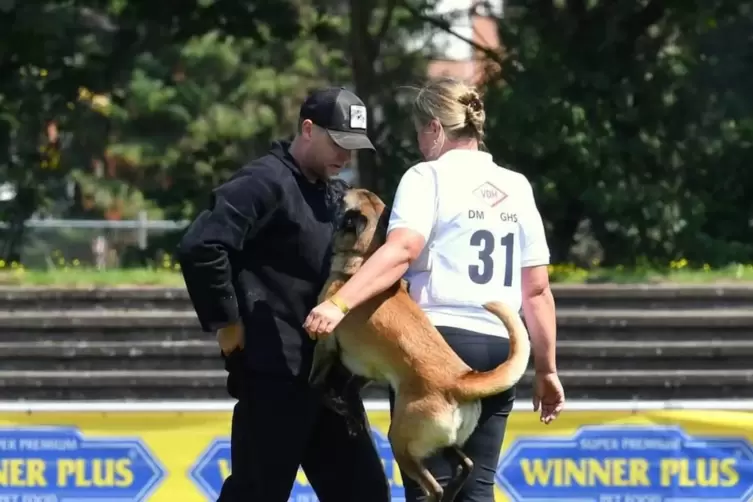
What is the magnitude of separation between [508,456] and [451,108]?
8.58 ft

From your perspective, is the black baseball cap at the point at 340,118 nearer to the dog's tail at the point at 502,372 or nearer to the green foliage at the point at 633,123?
the dog's tail at the point at 502,372

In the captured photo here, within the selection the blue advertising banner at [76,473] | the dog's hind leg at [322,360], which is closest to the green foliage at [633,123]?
the blue advertising banner at [76,473]

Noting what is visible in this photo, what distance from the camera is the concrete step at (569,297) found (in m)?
7.83

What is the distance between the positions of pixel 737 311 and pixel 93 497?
418 centimetres

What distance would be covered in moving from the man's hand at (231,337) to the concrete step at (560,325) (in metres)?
3.93

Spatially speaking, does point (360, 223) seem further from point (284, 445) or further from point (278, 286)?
point (284, 445)

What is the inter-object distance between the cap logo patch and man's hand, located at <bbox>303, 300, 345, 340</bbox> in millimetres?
713

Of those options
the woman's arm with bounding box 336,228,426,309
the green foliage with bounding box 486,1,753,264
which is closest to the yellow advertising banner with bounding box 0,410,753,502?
the woman's arm with bounding box 336,228,426,309

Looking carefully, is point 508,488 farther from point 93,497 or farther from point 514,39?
point 514,39

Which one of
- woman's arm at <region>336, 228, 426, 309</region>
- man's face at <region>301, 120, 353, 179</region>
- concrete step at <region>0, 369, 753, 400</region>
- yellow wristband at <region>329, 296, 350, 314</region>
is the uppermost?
man's face at <region>301, 120, 353, 179</region>

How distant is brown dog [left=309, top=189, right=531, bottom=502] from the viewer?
356 cm

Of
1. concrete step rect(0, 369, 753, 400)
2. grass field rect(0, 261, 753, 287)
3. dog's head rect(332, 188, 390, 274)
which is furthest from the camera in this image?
grass field rect(0, 261, 753, 287)

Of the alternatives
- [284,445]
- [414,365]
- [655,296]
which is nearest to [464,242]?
[414,365]

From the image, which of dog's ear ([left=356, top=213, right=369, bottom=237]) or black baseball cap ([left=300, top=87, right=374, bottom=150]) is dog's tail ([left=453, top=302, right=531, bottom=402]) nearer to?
dog's ear ([left=356, top=213, right=369, bottom=237])
